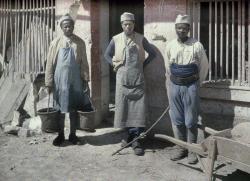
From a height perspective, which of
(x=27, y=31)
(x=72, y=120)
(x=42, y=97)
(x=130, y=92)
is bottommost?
(x=72, y=120)

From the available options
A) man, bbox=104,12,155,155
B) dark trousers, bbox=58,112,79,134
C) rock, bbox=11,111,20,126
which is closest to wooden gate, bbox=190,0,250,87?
man, bbox=104,12,155,155

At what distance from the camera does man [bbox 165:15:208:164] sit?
6395 millimetres

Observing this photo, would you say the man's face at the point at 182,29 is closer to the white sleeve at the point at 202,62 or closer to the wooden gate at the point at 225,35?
the white sleeve at the point at 202,62

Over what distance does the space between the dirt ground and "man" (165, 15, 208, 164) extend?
55cm

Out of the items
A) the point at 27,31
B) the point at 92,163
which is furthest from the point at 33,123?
the point at 92,163

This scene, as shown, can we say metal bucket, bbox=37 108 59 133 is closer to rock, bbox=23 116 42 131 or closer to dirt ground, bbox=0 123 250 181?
dirt ground, bbox=0 123 250 181

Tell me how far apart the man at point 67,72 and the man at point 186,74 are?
1.59 meters

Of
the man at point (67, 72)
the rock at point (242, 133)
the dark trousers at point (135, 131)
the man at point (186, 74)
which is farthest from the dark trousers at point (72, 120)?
the rock at point (242, 133)

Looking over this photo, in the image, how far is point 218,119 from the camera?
721cm

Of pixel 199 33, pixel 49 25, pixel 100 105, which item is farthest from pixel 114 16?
pixel 199 33

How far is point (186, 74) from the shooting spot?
6.41 meters

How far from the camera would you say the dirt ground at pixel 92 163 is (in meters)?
6.11

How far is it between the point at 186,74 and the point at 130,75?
1018 mm

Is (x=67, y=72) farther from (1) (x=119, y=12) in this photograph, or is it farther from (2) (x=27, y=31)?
(1) (x=119, y=12)
